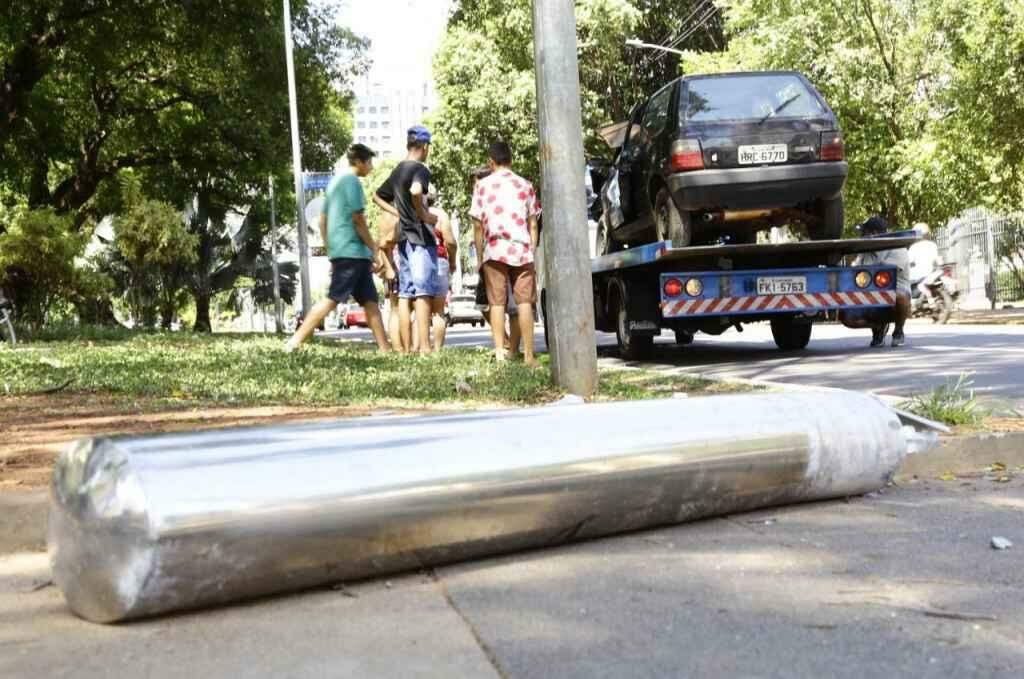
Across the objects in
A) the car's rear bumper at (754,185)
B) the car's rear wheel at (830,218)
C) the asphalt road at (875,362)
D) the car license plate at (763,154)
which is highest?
the car license plate at (763,154)

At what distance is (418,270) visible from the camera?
9.77 meters

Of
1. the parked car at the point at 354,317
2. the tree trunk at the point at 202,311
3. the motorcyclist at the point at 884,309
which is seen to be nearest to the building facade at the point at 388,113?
the parked car at the point at 354,317

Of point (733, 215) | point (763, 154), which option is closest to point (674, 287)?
point (733, 215)

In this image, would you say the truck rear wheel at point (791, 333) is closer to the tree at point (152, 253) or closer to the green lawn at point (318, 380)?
the green lawn at point (318, 380)

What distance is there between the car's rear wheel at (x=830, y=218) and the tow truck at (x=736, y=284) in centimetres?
17

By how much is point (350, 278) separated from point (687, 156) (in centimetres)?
307

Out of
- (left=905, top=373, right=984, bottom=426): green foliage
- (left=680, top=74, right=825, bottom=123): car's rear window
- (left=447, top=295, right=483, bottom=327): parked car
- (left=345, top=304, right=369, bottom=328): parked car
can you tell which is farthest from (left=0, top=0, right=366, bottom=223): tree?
(left=345, top=304, right=369, bottom=328): parked car

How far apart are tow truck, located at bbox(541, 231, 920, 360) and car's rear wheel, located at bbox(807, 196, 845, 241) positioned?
0.17m

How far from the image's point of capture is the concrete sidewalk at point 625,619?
2402 millimetres

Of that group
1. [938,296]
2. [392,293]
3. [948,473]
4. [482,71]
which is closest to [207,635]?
[948,473]

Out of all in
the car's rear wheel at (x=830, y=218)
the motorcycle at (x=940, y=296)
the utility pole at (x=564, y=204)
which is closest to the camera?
the utility pole at (x=564, y=204)

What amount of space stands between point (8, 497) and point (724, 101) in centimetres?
736

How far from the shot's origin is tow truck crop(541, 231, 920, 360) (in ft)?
31.7

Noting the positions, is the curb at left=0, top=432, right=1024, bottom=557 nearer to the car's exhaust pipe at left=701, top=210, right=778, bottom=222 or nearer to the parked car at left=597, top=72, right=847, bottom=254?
the parked car at left=597, top=72, right=847, bottom=254
